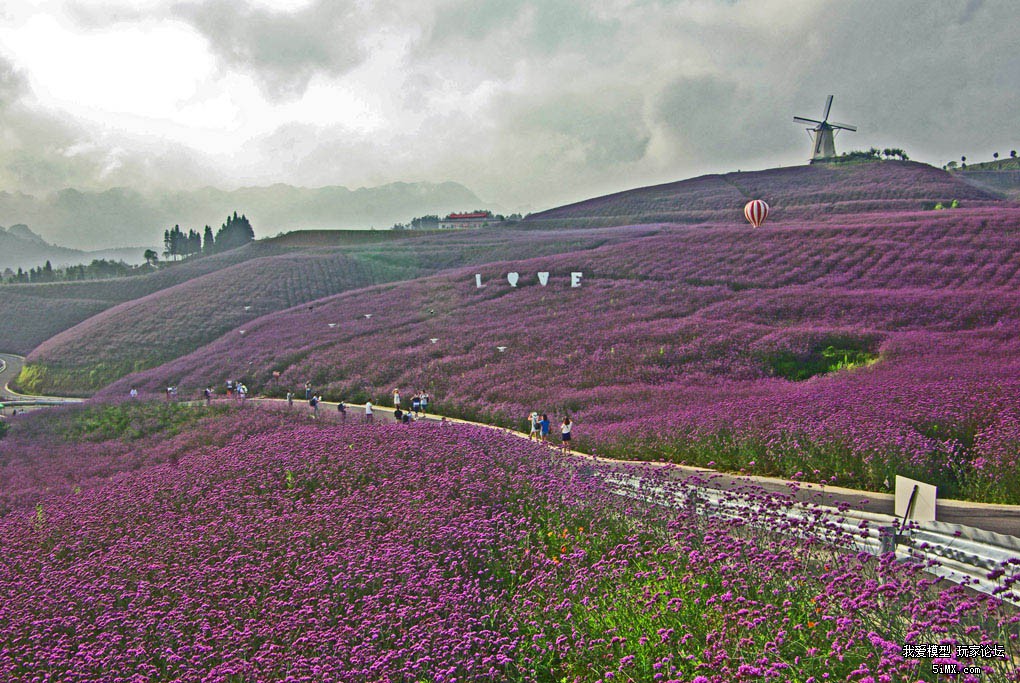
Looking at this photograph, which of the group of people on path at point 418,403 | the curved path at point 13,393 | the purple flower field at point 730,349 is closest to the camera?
the purple flower field at point 730,349

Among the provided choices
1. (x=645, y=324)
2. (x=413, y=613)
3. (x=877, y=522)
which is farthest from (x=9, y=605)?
(x=645, y=324)

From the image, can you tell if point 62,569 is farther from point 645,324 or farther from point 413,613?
point 645,324

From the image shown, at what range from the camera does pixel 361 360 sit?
31047 mm

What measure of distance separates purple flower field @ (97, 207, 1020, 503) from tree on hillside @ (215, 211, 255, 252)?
11254 cm

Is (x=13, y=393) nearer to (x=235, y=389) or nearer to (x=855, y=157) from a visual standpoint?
(x=235, y=389)

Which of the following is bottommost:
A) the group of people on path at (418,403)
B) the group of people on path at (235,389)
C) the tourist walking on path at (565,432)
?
the group of people on path at (235,389)

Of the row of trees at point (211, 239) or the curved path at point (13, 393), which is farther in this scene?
the row of trees at point (211, 239)

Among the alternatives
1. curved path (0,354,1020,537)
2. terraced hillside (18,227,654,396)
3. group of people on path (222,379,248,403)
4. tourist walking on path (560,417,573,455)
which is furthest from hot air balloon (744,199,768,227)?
curved path (0,354,1020,537)

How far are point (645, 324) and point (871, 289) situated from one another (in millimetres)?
8680

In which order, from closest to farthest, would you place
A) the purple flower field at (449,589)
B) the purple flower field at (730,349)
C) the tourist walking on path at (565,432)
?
1. the purple flower field at (449,589)
2. the purple flower field at (730,349)
3. the tourist walking on path at (565,432)

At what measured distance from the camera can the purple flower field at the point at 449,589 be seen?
5.27 meters

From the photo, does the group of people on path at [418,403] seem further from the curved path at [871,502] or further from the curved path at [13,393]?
the curved path at [13,393]

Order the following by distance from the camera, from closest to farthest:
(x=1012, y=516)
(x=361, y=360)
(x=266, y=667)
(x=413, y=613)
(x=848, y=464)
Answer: (x=266, y=667) < (x=413, y=613) < (x=1012, y=516) < (x=848, y=464) < (x=361, y=360)

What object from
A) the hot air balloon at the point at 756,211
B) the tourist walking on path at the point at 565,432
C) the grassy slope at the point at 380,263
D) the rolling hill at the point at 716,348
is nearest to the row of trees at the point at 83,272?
the grassy slope at the point at 380,263
